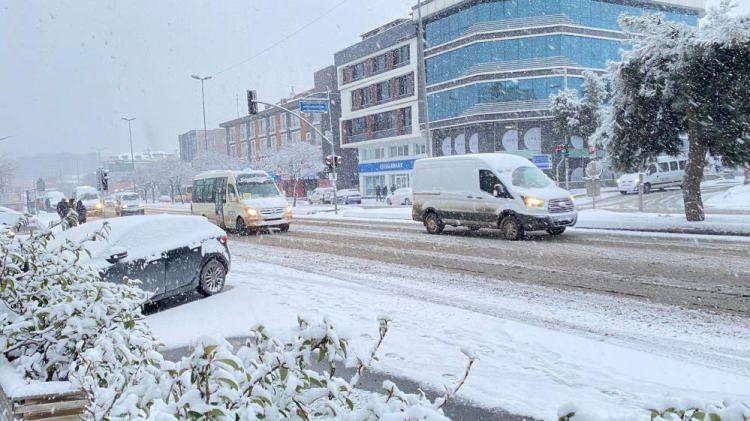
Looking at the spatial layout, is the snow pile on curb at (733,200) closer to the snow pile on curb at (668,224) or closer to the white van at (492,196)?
the snow pile on curb at (668,224)

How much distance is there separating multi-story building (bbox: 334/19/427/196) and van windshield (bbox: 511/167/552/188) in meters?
32.5


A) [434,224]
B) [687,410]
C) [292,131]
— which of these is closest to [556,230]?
[434,224]

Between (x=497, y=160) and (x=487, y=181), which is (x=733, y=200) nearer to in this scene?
(x=497, y=160)

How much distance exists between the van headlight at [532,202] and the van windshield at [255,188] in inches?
387

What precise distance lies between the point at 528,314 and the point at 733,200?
→ 82.8 feet

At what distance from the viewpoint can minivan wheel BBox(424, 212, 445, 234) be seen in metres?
17.7

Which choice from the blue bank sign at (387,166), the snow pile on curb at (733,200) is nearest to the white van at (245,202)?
the snow pile on curb at (733,200)

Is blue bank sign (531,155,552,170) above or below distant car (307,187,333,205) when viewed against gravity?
above

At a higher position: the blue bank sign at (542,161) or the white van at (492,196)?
the blue bank sign at (542,161)

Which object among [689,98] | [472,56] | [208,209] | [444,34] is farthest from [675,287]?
[444,34]

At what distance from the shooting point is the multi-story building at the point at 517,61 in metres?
42.4

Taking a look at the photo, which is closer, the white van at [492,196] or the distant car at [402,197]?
the white van at [492,196]

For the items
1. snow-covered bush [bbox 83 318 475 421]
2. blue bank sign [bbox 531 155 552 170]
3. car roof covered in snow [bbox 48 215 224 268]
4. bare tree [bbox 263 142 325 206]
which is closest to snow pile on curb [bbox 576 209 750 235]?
car roof covered in snow [bbox 48 215 224 268]

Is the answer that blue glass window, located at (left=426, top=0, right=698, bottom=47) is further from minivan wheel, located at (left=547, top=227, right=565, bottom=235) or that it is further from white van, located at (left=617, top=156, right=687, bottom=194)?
minivan wheel, located at (left=547, top=227, right=565, bottom=235)
